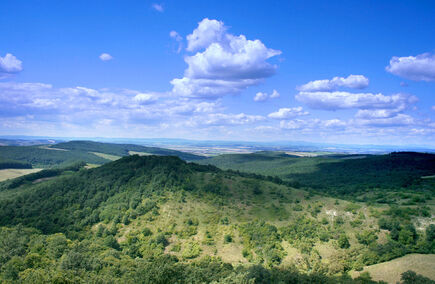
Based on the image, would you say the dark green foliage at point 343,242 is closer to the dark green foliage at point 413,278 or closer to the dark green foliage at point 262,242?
the dark green foliage at point 262,242

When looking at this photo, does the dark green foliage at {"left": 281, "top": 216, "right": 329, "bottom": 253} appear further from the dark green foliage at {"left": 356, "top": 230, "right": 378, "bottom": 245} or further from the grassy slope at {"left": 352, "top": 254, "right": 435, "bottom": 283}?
the grassy slope at {"left": 352, "top": 254, "right": 435, "bottom": 283}

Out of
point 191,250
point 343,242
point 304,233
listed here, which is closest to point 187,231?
point 191,250

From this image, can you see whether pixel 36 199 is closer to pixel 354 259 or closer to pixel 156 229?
pixel 156 229

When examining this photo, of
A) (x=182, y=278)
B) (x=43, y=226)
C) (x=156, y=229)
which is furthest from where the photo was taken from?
(x=43, y=226)

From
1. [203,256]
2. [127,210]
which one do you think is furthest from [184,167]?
[203,256]

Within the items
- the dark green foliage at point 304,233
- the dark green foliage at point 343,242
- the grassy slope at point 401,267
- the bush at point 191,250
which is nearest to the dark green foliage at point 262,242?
the dark green foliage at point 304,233

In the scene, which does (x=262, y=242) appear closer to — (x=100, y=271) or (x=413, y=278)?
(x=413, y=278)
